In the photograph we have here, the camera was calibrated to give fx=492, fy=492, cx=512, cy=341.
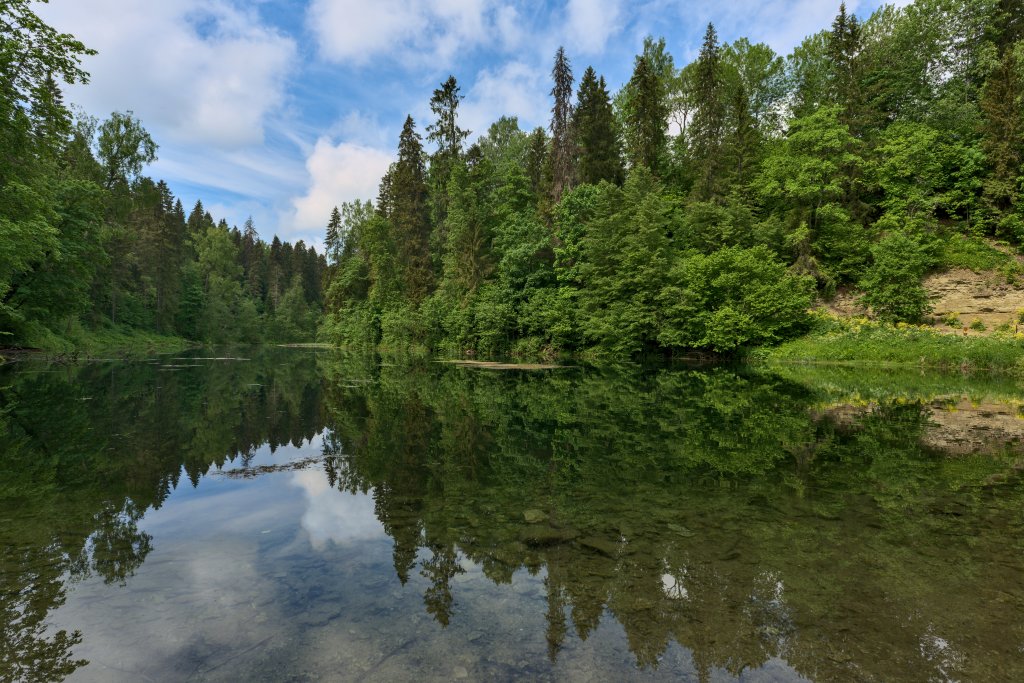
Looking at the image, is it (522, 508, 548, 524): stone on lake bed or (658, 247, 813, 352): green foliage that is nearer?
(522, 508, 548, 524): stone on lake bed

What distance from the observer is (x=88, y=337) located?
4428 cm

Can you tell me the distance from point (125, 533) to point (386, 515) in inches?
108

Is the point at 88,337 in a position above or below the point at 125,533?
above

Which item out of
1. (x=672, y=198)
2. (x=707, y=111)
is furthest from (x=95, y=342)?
(x=707, y=111)

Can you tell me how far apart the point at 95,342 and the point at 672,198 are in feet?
170

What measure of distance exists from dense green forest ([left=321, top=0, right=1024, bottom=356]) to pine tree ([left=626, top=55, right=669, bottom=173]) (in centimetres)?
22

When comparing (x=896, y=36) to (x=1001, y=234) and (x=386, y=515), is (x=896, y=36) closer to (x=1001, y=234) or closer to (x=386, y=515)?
(x=1001, y=234)

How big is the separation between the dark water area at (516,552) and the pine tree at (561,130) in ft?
111

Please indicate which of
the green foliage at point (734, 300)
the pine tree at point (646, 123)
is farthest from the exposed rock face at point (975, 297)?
the pine tree at point (646, 123)

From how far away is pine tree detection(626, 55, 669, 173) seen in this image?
4275 centimetres

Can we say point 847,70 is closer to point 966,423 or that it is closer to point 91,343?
point 966,423

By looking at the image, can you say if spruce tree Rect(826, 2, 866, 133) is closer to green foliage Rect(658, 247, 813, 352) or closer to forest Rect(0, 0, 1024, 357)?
forest Rect(0, 0, 1024, 357)

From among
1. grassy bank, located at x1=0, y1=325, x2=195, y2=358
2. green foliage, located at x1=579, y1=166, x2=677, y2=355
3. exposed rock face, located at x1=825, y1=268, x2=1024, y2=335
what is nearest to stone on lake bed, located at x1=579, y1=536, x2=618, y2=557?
green foliage, located at x1=579, y1=166, x2=677, y2=355

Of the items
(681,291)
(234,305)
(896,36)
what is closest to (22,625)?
(681,291)
